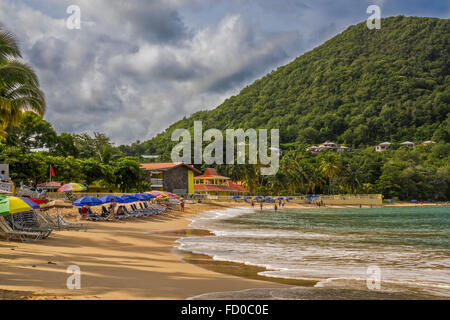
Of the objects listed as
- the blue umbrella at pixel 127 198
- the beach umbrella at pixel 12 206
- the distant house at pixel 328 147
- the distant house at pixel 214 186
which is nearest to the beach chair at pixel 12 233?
the beach umbrella at pixel 12 206

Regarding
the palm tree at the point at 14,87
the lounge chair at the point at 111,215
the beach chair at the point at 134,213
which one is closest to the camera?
the palm tree at the point at 14,87

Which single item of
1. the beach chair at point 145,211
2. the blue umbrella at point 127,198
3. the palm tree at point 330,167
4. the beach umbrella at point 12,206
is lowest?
the beach chair at point 145,211

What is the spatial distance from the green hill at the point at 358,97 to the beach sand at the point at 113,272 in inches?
4335

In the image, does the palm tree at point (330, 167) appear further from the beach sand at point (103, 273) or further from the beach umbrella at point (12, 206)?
the beach umbrella at point (12, 206)

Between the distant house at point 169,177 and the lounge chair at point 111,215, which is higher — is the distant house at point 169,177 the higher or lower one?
the higher one

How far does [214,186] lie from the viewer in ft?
249

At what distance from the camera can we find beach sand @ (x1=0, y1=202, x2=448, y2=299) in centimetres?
746

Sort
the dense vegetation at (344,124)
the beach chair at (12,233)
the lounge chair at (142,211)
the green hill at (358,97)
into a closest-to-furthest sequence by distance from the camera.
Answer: the beach chair at (12,233)
the lounge chair at (142,211)
the dense vegetation at (344,124)
the green hill at (358,97)

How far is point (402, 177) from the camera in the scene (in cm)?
9350

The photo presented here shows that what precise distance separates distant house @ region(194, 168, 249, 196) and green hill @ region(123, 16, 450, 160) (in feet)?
155

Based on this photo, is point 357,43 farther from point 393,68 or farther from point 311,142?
point 311,142

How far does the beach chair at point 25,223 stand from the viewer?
1434 cm

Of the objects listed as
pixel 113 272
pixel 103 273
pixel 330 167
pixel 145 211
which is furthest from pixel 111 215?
pixel 330 167
